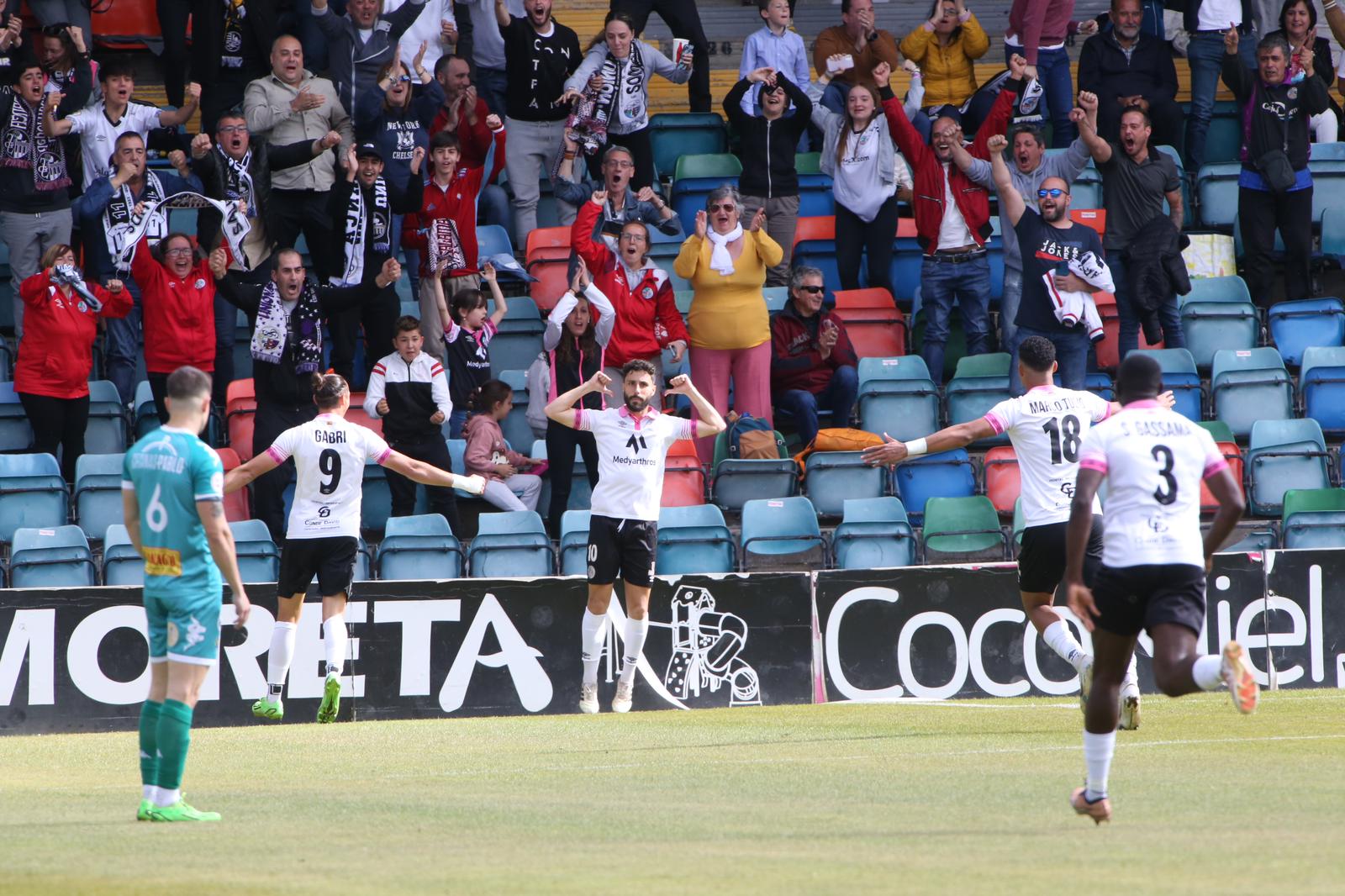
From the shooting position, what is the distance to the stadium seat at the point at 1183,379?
55.9ft

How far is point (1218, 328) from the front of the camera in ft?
60.0

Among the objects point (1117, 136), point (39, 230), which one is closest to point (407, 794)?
point (39, 230)

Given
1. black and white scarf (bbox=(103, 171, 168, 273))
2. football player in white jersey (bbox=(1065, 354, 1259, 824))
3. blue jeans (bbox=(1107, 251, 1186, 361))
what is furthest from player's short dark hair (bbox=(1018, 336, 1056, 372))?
black and white scarf (bbox=(103, 171, 168, 273))

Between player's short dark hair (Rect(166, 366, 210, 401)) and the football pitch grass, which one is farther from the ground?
player's short dark hair (Rect(166, 366, 210, 401))

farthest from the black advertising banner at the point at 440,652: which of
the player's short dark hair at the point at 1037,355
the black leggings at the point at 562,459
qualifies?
the player's short dark hair at the point at 1037,355

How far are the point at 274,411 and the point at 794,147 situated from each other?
6.13 meters

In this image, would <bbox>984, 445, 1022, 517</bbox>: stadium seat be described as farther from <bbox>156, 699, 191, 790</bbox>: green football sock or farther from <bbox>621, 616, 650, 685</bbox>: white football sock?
<bbox>156, 699, 191, 790</bbox>: green football sock

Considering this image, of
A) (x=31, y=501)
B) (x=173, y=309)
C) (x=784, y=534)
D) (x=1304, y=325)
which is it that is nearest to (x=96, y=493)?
(x=31, y=501)

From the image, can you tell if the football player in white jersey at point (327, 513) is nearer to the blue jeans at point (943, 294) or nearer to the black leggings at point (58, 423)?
the black leggings at point (58, 423)

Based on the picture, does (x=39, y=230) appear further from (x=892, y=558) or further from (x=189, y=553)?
(x=189, y=553)

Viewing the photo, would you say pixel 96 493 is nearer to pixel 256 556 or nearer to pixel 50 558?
pixel 50 558

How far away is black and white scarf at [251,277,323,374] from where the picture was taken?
15.8 m

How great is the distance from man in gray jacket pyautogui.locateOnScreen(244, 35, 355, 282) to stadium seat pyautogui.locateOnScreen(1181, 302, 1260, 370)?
8.89 m

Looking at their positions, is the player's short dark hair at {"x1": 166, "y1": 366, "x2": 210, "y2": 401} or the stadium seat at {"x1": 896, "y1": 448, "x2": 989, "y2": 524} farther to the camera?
the stadium seat at {"x1": 896, "y1": 448, "x2": 989, "y2": 524}
